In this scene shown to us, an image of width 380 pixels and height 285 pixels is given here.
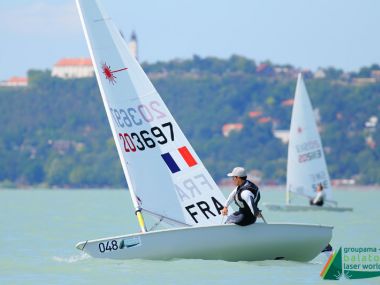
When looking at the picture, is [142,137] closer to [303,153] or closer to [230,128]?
[303,153]

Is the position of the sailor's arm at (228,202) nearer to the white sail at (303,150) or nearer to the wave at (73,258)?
the wave at (73,258)

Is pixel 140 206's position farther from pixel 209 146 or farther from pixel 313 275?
pixel 209 146

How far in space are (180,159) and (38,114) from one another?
526 feet

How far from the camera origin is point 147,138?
21.7m

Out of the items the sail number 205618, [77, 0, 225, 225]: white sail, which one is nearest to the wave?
[77, 0, 225, 225]: white sail

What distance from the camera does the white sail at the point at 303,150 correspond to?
45656 millimetres

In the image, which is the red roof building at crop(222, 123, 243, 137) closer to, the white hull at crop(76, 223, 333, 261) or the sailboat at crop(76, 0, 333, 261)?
the sailboat at crop(76, 0, 333, 261)

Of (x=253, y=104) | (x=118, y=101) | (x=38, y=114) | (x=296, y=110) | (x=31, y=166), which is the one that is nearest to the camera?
(x=118, y=101)

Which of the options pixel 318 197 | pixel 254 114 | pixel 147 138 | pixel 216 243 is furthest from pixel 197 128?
pixel 216 243

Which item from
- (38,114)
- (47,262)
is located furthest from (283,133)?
(47,262)

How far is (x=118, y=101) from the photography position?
21562 millimetres

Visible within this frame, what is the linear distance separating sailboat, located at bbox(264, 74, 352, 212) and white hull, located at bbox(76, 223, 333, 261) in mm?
24218

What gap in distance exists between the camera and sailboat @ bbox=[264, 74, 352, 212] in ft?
150

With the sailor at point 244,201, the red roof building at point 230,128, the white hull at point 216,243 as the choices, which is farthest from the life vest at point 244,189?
the red roof building at point 230,128
